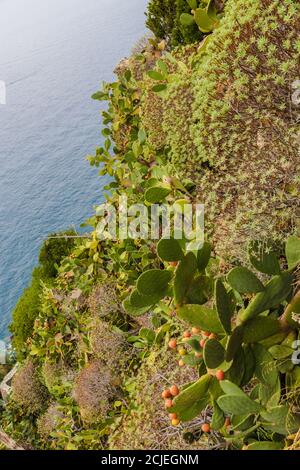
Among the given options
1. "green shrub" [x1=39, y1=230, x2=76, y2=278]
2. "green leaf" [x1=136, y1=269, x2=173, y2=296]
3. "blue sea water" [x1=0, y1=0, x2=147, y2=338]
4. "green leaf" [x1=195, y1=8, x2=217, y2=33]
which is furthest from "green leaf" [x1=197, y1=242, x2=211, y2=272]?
"blue sea water" [x1=0, y1=0, x2=147, y2=338]

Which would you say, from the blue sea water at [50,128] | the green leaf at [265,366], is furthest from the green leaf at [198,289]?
the blue sea water at [50,128]

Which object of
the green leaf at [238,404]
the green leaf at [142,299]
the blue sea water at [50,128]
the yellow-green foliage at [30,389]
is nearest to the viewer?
the green leaf at [238,404]

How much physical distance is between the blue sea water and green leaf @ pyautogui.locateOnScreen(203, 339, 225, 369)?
223 inches

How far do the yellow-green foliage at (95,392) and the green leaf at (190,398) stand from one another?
196cm

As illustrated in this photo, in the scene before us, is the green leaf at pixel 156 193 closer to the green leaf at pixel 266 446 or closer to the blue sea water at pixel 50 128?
the green leaf at pixel 266 446

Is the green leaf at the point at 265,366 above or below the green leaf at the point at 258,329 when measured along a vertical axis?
below

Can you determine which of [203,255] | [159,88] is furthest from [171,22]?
[203,255]

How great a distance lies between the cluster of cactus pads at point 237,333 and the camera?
1403 millimetres

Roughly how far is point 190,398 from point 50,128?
26.2ft

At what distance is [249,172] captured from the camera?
1.87 metres

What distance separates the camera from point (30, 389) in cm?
447

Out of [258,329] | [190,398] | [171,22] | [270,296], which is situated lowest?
[190,398]

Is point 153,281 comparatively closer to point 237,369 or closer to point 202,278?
point 202,278
